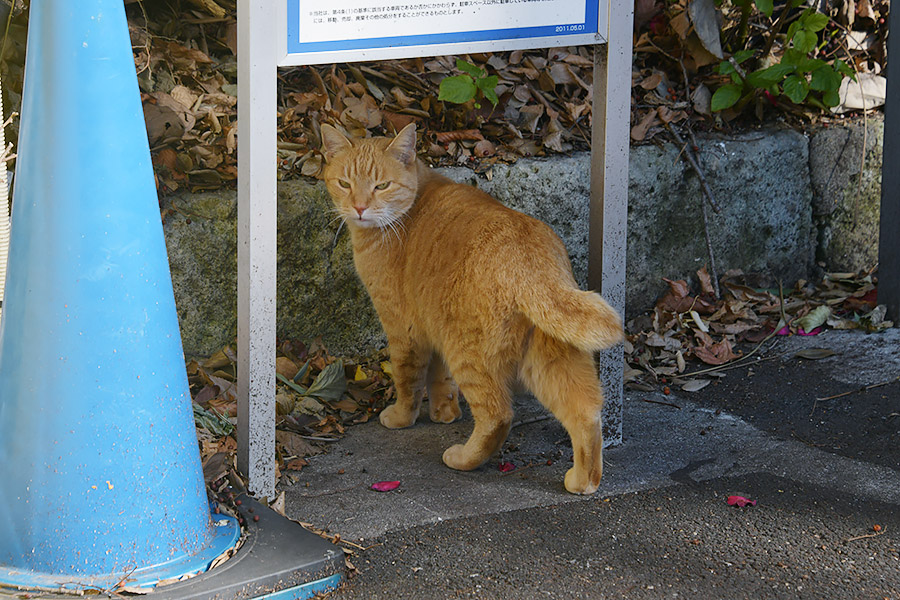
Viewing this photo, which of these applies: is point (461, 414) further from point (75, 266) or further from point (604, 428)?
point (75, 266)

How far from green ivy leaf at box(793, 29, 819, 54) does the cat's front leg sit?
107 inches

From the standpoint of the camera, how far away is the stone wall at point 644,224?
154 inches

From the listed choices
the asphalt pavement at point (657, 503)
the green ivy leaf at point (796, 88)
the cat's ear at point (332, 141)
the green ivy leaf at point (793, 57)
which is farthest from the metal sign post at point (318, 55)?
the green ivy leaf at point (793, 57)

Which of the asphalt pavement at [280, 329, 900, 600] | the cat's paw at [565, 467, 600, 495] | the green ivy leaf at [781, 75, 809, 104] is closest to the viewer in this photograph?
the asphalt pavement at [280, 329, 900, 600]

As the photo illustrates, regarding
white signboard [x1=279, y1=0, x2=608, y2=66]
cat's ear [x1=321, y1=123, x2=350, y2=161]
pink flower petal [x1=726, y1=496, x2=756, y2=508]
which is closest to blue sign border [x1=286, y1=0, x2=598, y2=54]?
white signboard [x1=279, y1=0, x2=608, y2=66]

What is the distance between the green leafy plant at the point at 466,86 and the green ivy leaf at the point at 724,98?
4.16 feet

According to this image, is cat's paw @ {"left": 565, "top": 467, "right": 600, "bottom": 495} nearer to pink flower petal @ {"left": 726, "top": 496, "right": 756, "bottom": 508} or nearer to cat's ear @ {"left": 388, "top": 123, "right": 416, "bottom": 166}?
pink flower petal @ {"left": 726, "top": 496, "right": 756, "bottom": 508}

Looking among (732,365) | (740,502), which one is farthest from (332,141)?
(732,365)

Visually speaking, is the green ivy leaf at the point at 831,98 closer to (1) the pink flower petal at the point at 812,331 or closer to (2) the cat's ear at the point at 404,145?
(1) the pink flower petal at the point at 812,331

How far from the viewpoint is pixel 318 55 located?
2.73 meters

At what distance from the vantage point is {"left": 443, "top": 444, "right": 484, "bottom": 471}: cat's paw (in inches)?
123

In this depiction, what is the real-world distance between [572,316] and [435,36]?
0.98 meters

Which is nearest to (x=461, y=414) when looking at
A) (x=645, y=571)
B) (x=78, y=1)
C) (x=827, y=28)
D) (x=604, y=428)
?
(x=604, y=428)

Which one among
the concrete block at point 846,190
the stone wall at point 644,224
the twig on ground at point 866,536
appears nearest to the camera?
the twig on ground at point 866,536
